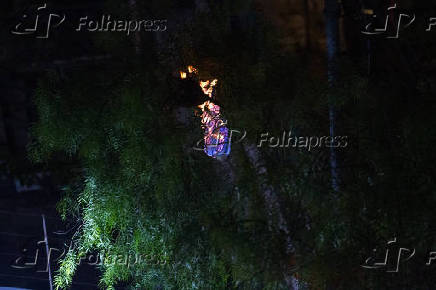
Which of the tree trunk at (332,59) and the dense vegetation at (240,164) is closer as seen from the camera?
the dense vegetation at (240,164)

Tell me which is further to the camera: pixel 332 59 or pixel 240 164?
pixel 332 59

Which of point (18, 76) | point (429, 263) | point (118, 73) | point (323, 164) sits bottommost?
point (429, 263)

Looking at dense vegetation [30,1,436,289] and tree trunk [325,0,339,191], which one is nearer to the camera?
dense vegetation [30,1,436,289]

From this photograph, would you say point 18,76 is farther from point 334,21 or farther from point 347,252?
point 347,252

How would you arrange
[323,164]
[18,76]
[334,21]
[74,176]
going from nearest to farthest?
1. [323,164]
2. [334,21]
3. [74,176]
4. [18,76]

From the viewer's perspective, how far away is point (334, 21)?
169 inches

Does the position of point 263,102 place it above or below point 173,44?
below

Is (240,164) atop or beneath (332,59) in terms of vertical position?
beneath

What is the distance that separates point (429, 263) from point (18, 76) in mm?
6439

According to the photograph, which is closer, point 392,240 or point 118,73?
point 392,240

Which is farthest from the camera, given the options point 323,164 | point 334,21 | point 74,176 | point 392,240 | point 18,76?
point 18,76

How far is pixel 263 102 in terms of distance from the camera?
4.07m

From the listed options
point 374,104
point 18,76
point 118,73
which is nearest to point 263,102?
point 374,104

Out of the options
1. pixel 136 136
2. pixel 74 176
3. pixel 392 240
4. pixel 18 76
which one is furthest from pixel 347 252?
pixel 18 76
